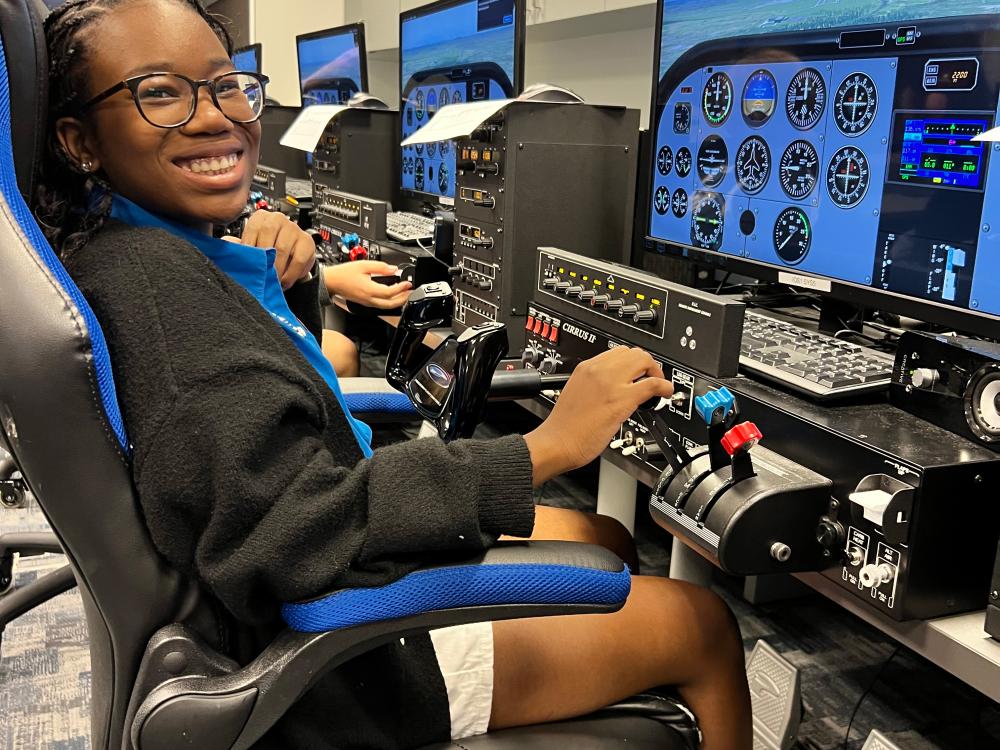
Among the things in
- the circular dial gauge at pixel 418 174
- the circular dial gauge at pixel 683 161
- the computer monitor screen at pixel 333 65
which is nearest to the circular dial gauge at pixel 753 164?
the circular dial gauge at pixel 683 161

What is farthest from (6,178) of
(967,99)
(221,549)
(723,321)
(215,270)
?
(967,99)

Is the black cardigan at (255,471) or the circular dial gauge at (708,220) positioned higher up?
the circular dial gauge at (708,220)

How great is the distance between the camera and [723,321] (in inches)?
42.8

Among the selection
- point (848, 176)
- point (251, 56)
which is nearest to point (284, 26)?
point (251, 56)

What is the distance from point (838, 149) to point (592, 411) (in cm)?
62

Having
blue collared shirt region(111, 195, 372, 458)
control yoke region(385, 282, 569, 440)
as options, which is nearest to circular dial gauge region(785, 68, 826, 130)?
control yoke region(385, 282, 569, 440)

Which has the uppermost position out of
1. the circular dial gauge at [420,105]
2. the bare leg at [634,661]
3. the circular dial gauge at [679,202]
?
the circular dial gauge at [420,105]

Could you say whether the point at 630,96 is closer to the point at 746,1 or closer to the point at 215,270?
the point at 746,1

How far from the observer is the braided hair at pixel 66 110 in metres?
0.79

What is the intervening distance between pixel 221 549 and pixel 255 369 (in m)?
0.14

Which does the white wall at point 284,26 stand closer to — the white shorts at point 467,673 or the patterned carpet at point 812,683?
the patterned carpet at point 812,683

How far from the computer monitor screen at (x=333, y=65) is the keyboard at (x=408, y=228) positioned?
0.89 m

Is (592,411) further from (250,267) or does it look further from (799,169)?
(799,169)

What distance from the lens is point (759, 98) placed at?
142cm
